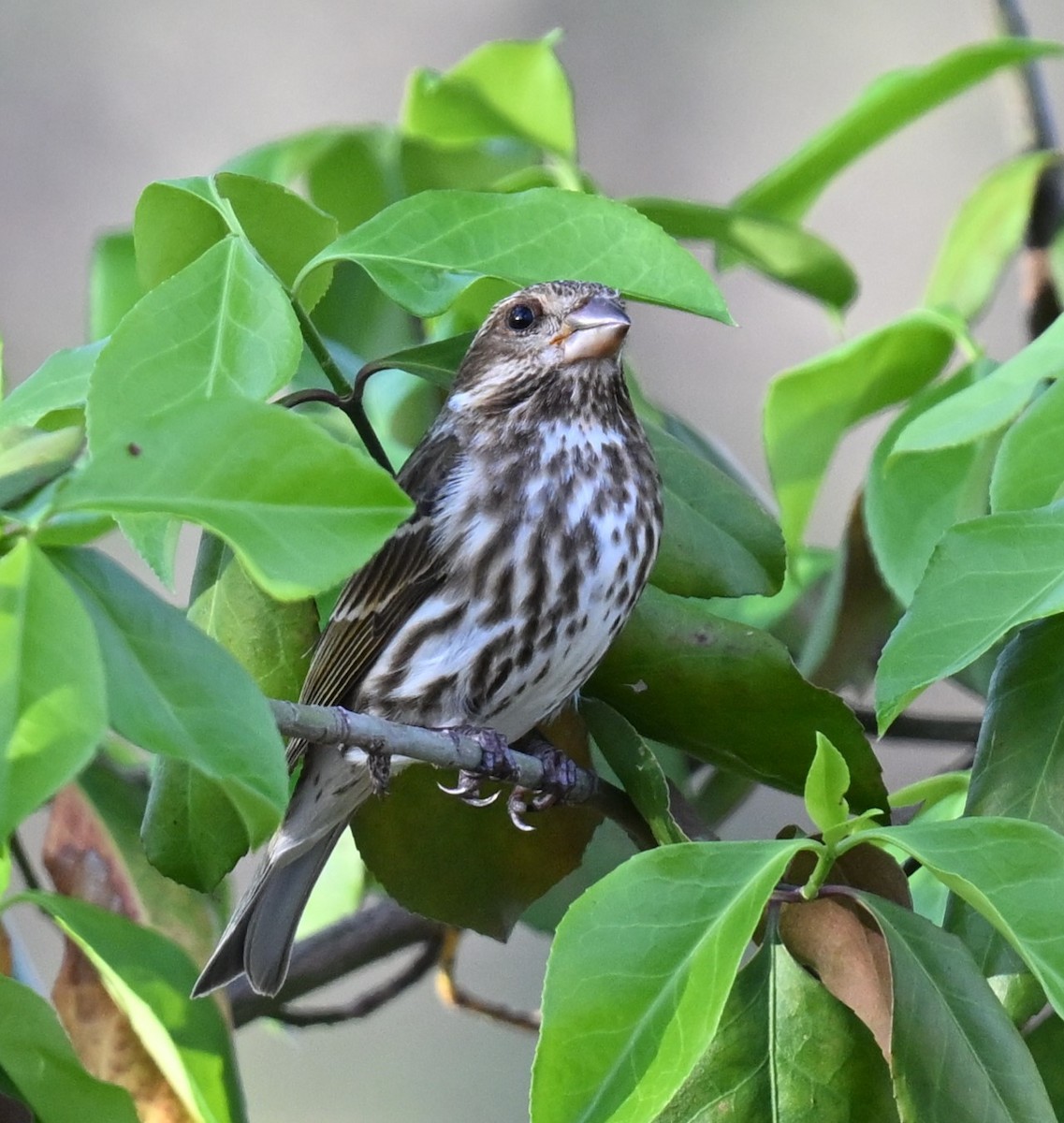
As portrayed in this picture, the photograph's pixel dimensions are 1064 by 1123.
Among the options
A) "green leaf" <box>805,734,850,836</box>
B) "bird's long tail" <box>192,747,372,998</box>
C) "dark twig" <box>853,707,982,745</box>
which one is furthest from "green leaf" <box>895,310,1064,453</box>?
"bird's long tail" <box>192,747,372,998</box>

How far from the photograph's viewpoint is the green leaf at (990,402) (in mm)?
1479

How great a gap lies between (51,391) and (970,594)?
739 millimetres

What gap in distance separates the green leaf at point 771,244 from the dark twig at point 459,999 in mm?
874

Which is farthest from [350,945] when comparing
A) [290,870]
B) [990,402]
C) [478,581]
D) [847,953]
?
[990,402]

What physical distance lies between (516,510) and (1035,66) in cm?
91

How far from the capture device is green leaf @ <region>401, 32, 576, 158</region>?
7.39ft

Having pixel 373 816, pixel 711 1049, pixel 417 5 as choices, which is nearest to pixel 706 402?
pixel 417 5

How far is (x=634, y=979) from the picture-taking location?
1245mm

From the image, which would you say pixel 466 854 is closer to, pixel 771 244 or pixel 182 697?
pixel 182 697

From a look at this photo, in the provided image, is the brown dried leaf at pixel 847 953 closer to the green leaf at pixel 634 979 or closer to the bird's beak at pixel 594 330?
the green leaf at pixel 634 979

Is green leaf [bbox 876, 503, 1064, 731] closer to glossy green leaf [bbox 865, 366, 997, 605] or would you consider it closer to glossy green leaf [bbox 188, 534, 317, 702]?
glossy green leaf [bbox 865, 366, 997, 605]

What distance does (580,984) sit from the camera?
1.24 meters

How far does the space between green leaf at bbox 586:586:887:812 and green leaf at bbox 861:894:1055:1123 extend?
254mm

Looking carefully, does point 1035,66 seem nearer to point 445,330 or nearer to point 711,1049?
point 445,330
